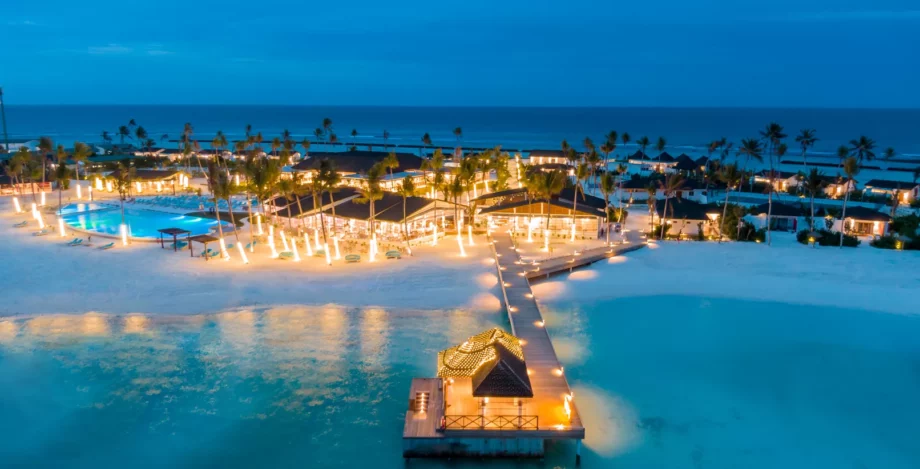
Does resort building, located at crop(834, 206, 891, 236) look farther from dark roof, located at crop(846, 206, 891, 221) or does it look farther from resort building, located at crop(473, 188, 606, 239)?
resort building, located at crop(473, 188, 606, 239)

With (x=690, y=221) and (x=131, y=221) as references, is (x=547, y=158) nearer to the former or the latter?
(x=690, y=221)

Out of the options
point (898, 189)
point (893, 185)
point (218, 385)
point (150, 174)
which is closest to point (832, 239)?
point (898, 189)

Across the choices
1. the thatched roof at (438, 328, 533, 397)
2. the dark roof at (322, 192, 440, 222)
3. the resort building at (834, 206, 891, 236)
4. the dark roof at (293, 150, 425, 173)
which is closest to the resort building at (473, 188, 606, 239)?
the dark roof at (322, 192, 440, 222)

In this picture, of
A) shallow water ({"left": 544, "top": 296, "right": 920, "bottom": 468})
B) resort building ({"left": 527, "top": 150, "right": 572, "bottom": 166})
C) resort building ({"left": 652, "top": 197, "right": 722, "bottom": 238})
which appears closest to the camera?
shallow water ({"left": 544, "top": 296, "right": 920, "bottom": 468})

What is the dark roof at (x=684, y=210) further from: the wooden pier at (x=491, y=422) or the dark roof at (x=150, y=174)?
the dark roof at (x=150, y=174)


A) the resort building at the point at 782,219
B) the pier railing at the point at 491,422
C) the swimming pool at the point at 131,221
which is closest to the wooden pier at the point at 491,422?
the pier railing at the point at 491,422

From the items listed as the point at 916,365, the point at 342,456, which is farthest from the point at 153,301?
the point at 916,365

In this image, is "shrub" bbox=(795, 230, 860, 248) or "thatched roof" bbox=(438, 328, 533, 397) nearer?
"thatched roof" bbox=(438, 328, 533, 397)
